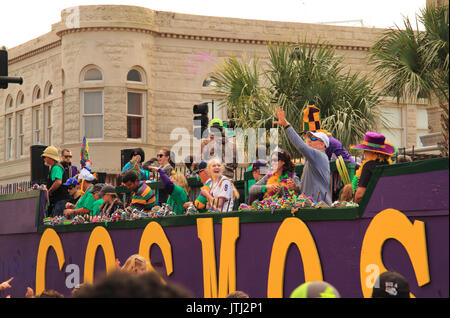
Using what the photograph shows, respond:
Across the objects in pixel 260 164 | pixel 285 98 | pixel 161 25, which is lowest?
pixel 260 164

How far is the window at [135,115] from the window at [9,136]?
25.2 ft

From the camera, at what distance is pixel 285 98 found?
912 inches

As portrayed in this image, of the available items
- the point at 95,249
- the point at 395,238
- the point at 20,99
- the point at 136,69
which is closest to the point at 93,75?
the point at 136,69

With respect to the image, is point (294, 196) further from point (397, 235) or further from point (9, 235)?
point (9, 235)

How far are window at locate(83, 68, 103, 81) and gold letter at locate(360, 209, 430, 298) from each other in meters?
27.0

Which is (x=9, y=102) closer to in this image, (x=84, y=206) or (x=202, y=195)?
(x=84, y=206)

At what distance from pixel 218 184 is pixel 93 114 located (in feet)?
78.4

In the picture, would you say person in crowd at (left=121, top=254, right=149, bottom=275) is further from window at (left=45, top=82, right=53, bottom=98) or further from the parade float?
window at (left=45, top=82, right=53, bottom=98)

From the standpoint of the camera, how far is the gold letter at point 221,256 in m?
10.0

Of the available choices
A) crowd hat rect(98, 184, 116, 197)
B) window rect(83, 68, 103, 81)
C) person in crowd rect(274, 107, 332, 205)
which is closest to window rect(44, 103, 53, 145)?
window rect(83, 68, 103, 81)

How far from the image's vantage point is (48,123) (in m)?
36.8
